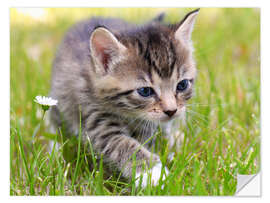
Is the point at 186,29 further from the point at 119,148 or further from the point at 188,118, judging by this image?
the point at 119,148

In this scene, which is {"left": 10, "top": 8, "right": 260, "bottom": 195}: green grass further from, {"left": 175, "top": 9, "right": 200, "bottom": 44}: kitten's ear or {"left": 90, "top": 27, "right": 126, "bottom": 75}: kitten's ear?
{"left": 90, "top": 27, "right": 126, "bottom": 75}: kitten's ear

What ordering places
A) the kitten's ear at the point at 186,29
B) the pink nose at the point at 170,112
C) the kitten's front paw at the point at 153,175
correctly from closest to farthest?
the kitten's front paw at the point at 153,175 → the pink nose at the point at 170,112 → the kitten's ear at the point at 186,29

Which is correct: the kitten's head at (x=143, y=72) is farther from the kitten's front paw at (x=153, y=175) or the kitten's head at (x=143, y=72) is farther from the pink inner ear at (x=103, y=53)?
the kitten's front paw at (x=153, y=175)

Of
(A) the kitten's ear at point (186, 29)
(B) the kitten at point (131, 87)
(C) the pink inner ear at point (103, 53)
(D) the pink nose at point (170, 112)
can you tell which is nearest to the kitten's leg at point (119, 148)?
(B) the kitten at point (131, 87)

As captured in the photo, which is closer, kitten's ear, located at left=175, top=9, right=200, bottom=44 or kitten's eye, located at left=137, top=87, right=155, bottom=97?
kitten's eye, located at left=137, top=87, right=155, bottom=97

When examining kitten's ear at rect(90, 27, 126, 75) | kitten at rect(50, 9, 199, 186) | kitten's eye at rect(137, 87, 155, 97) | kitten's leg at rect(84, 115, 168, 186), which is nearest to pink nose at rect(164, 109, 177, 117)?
kitten at rect(50, 9, 199, 186)

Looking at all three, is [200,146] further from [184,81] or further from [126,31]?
[126,31]

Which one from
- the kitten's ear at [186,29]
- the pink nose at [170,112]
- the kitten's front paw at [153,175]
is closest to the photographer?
the kitten's front paw at [153,175]

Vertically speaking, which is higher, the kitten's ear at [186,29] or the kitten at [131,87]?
the kitten's ear at [186,29]
